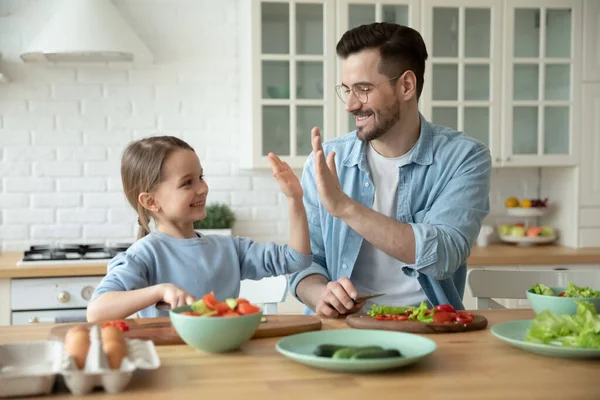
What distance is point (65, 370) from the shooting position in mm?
1226

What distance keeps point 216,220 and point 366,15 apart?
130cm

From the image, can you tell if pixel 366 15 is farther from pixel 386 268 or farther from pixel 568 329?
pixel 568 329

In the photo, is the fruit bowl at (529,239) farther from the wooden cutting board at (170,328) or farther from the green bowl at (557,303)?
the wooden cutting board at (170,328)

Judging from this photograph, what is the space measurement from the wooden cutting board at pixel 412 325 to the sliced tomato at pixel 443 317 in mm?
23

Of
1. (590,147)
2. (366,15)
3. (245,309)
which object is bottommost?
(245,309)

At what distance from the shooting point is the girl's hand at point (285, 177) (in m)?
2.01

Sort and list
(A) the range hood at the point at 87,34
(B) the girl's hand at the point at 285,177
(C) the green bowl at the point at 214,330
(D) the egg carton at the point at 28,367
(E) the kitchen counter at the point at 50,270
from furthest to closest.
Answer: (A) the range hood at the point at 87,34 < (E) the kitchen counter at the point at 50,270 < (B) the girl's hand at the point at 285,177 < (C) the green bowl at the point at 214,330 < (D) the egg carton at the point at 28,367

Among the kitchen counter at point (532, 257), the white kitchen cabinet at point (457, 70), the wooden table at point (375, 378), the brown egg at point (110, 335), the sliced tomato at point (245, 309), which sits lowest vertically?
the kitchen counter at point (532, 257)

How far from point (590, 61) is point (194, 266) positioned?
2944 millimetres

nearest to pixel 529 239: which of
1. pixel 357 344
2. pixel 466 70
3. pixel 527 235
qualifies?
pixel 527 235

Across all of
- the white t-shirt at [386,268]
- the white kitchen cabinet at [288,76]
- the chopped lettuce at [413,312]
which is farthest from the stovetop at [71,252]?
the chopped lettuce at [413,312]

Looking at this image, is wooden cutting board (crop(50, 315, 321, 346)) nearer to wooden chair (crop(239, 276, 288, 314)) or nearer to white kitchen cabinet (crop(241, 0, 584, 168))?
wooden chair (crop(239, 276, 288, 314))

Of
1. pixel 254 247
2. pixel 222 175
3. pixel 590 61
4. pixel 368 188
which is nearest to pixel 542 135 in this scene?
pixel 590 61

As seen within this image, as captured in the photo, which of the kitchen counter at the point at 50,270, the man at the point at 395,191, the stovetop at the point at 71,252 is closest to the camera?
the man at the point at 395,191
